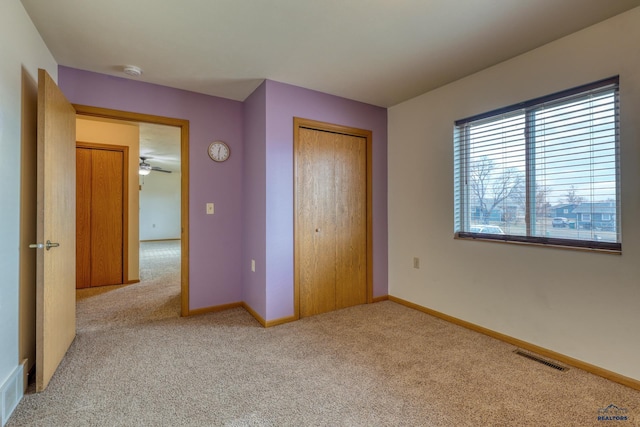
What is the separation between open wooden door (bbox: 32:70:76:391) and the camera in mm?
1819

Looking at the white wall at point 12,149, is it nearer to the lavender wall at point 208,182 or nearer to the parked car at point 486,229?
the lavender wall at point 208,182

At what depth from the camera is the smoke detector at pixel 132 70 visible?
2568 millimetres

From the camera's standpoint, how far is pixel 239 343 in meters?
2.51

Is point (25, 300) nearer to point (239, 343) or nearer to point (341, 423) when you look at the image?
point (239, 343)

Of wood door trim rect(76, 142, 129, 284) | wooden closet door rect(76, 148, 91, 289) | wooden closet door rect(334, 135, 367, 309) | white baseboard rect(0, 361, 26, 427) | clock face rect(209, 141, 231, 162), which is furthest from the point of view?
wood door trim rect(76, 142, 129, 284)

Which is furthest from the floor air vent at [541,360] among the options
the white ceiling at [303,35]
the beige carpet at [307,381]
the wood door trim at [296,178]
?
the white ceiling at [303,35]

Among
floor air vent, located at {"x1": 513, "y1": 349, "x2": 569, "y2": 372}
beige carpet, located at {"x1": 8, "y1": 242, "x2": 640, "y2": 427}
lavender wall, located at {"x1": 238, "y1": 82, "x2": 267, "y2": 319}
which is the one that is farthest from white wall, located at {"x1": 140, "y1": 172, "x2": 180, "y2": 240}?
floor air vent, located at {"x1": 513, "y1": 349, "x2": 569, "y2": 372}

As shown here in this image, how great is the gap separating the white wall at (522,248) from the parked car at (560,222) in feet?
0.62

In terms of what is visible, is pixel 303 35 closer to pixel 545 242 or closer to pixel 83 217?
pixel 545 242

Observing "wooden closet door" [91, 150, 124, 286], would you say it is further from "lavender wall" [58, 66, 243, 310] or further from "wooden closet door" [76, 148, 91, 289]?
"lavender wall" [58, 66, 243, 310]

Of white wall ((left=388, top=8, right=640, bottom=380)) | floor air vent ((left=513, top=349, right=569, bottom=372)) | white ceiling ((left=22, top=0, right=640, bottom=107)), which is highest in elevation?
white ceiling ((left=22, top=0, right=640, bottom=107))

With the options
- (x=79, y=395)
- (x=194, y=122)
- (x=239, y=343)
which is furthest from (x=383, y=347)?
(x=194, y=122)

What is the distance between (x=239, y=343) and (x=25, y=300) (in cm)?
143

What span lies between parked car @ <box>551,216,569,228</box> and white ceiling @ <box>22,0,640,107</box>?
4.27ft
